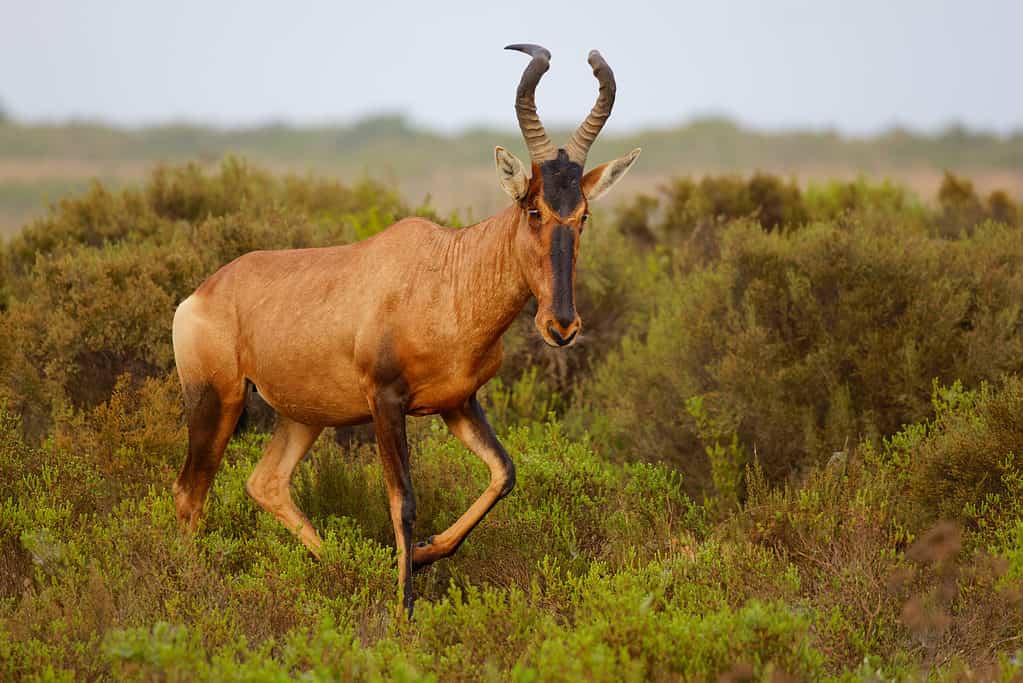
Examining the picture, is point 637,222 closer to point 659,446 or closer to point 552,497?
point 659,446

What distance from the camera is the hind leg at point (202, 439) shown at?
7.09 meters

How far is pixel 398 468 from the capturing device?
648cm

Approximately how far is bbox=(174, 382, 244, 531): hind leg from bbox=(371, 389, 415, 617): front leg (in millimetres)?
1182

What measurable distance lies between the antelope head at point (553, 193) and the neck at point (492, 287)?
5.6 inches

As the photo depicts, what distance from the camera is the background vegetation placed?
17.2 feet

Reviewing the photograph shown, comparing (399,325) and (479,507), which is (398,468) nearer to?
(479,507)

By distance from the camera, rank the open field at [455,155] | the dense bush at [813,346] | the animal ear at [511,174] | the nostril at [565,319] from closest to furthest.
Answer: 1. the nostril at [565,319]
2. the animal ear at [511,174]
3. the dense bush at [813,346]
4. the open field at [455,155]

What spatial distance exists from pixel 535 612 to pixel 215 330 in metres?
2.79

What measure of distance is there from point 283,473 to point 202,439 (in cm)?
56

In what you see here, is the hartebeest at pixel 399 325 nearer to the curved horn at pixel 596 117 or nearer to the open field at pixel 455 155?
the curved horn at pixel 596 117

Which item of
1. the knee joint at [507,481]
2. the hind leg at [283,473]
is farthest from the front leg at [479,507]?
the hind leg at [283,473]

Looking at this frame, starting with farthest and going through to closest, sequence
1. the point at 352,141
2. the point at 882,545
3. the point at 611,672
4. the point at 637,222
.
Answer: the point at 352,141, the point at 637,222, the point at 882,545, the point at 611,672

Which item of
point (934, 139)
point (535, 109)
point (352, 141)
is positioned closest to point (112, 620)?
point (535, 109)

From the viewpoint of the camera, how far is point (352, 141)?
71938 mm
